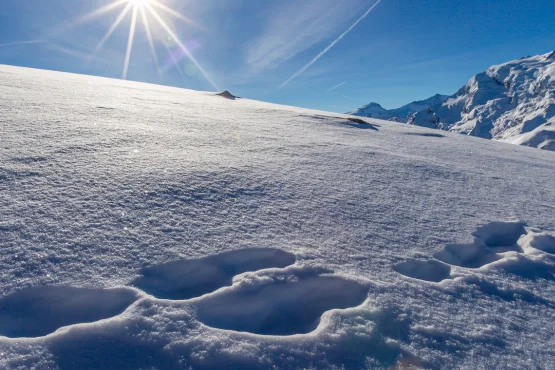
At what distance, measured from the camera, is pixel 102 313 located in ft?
4.38

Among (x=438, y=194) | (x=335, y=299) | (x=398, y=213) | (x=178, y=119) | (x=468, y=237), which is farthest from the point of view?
(x=178, y=119)

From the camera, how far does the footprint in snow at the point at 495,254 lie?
6.15 feet

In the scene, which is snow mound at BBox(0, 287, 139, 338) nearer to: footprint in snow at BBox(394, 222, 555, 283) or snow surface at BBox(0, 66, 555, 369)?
snow surface at BBox(0, 66, 555, 369)

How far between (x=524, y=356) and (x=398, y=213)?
4.06 feet

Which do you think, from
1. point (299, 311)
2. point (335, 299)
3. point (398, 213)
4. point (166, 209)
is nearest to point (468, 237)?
point (398, 213)

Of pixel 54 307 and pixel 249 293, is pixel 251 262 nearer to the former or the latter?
pixel 249 293

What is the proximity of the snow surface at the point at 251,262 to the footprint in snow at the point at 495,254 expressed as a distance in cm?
1

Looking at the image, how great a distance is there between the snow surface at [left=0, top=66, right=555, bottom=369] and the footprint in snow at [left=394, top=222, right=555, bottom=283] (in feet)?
0.04

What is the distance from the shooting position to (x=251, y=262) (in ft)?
5.74

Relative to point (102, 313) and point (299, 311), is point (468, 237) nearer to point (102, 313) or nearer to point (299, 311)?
point (299, 311)

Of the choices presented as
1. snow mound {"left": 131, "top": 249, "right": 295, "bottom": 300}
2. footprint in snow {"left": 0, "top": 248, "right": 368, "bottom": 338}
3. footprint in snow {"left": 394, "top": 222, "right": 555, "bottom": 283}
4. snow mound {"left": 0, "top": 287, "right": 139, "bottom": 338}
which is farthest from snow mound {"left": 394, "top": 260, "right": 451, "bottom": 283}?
snow mound {"left": 0, "top": 287, "right": 139, "bottom": 338}

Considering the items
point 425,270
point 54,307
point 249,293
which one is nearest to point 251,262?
point 249,293

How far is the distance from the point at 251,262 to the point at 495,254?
165cm

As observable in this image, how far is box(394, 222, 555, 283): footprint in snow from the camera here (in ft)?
6.15
